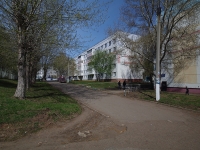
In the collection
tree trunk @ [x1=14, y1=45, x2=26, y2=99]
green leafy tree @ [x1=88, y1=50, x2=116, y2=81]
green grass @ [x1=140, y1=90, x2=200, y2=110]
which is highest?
green leafy tree @ [x1=88, y1=50, x2=116, y2=81]

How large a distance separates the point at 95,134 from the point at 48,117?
7.15 feet

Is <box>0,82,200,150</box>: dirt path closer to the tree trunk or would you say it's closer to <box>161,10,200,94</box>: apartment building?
the tree trunk

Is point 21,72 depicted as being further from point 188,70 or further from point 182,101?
point 188,70

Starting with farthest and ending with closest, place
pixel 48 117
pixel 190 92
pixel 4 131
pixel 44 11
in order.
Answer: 1. pixel 190 92
2. pixel 44 11
3. pixel 48 117
4. pixel 4 131

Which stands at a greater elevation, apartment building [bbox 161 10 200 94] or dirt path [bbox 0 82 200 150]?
apartment building [bbox 161 10 200 94]

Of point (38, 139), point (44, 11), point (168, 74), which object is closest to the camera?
point (38, 139)

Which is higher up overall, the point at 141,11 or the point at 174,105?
the point at 141,11

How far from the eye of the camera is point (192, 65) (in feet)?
56.0

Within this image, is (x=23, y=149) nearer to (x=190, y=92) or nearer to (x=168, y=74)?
(x=190, y=92)

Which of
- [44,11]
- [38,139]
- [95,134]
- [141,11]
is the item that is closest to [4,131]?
[38,139]

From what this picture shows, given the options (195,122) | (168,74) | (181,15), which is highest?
(181,15)

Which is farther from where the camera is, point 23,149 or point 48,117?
point 48,117

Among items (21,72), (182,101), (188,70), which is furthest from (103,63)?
(21,72)

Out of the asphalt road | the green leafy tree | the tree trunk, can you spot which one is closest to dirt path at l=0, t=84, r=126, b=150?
the asphalt road
